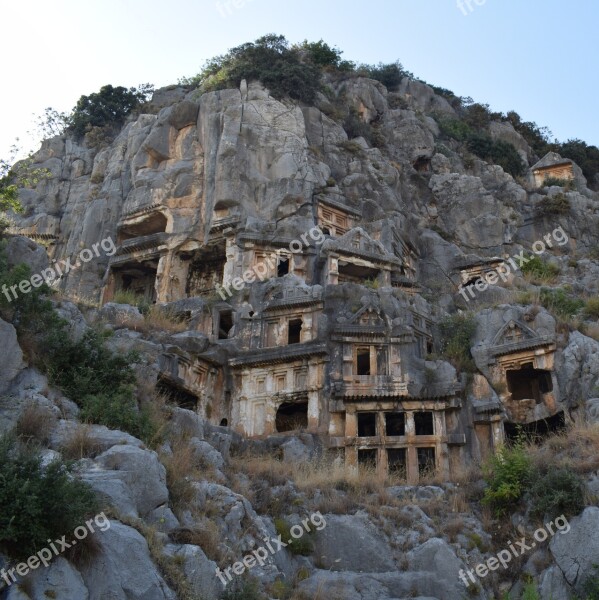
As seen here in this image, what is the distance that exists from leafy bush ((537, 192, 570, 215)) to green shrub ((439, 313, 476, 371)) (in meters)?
18.5

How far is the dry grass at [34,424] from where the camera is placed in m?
12.4

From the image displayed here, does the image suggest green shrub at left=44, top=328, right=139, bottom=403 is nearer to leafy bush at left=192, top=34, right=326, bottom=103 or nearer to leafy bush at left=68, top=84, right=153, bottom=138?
leafy bush at left=192, top=34, right=326, bottom=103

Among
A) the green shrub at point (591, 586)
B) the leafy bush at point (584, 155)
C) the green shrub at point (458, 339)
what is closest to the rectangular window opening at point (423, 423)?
the green shrub at point (458, 339)

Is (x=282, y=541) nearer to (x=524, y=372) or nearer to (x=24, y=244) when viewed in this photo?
(x=24, y=244)

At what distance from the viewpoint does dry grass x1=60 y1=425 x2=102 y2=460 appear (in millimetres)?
12266

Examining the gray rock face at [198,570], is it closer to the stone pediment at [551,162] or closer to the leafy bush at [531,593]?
the leafy bush at [531,593]

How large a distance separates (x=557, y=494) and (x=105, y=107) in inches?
1922

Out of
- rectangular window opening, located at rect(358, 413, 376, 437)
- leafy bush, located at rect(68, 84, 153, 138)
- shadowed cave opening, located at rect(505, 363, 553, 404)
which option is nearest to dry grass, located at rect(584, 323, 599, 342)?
shadowed cave opening, located at rect(505, 363, 553, 404)

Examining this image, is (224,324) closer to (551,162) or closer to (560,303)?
(560,303)

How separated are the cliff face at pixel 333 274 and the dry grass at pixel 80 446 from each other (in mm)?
501

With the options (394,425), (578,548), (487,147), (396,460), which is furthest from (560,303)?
(487,147)

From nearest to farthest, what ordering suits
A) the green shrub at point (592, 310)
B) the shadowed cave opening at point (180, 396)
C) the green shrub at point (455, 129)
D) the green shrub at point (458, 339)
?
the shadowed cave opening at point (180, 396) < the green shrub at point (458, 339) < the green shrub at point (592, 310) < the green shrub at point (455, 129)

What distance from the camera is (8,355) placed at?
1391 cm

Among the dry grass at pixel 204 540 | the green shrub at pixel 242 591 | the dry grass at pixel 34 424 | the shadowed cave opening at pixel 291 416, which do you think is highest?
the shadowed cave opening at pixel 291 416
